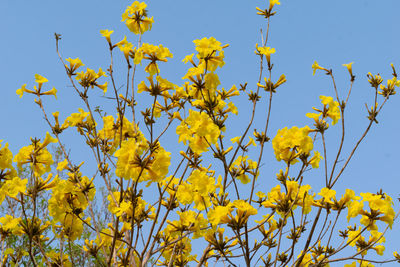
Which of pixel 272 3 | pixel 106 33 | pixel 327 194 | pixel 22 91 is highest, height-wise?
pixel 272 3

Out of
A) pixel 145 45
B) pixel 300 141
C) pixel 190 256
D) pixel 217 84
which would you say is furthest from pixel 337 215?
Result: pixel 145 45

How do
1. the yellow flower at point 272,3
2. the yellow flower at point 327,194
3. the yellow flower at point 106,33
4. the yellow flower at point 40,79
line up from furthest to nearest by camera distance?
the yellow flower at point 272,3, the yellow flower at point 40,79, the yellow flower at point 106,33, the yellow flower at point 327,194

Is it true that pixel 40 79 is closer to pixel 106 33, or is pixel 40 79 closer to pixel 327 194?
pixel 106 33

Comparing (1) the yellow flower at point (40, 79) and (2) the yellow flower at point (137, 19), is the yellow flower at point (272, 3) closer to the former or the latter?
(2) the yellow flower at point (137, 19)

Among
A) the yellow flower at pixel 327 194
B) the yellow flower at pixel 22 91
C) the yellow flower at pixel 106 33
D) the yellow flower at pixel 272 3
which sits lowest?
the yellow flower at pixel 327 194

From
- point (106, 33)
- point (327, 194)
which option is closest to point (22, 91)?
point (106, 33)

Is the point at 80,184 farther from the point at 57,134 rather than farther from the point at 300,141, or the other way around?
the point at 300,141

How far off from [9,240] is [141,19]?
28.4 feet

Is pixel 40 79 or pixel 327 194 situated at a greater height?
pixel 40 79

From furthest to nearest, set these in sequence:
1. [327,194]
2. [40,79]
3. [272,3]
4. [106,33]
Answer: [272,3] → [40,79] → [106,33] → [327,194]

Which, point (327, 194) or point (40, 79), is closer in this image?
point (327, 194)

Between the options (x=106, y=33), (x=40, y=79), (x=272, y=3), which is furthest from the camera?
(x=272, y=3)

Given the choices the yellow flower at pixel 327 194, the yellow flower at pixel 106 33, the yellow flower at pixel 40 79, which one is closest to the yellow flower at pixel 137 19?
the yellow flower at pixel 106 33

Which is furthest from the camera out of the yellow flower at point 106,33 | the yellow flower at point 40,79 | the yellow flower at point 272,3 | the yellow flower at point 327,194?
the yellow flower at point 272,3
